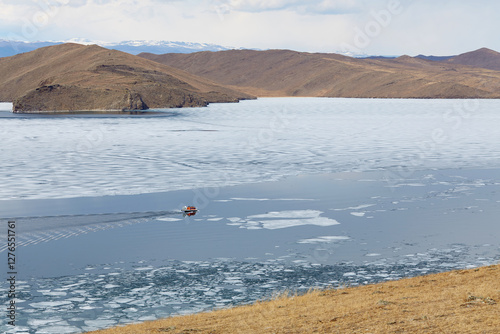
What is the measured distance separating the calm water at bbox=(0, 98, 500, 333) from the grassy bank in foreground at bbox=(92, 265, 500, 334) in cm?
75

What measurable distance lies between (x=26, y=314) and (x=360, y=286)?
172 inches

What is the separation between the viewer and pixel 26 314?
819cm

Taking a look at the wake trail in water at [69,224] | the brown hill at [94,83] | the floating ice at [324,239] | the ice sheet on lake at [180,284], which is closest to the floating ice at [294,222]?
the floating ice at [324,239]

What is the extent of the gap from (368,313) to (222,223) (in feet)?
21.3

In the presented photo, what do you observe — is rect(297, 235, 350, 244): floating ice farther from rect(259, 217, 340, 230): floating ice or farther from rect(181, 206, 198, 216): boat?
rect(181, 206, 198, 216): boat

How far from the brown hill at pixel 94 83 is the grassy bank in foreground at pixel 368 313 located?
66.5 m

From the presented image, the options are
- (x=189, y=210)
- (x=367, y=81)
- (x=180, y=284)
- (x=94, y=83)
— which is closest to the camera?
(x=180, y=284)

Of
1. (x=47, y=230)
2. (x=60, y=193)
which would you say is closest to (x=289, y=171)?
(x=60, y=193)

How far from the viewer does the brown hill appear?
74.9m

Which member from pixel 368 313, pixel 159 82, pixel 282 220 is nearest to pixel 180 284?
pixel 368 313

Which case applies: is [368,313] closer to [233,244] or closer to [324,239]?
[233,244]

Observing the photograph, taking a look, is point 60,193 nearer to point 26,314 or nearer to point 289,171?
point 289,171

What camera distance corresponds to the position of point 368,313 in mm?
7582

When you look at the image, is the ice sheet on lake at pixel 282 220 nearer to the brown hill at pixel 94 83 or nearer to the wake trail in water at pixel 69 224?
the wake trail in water at pixel 69 224
